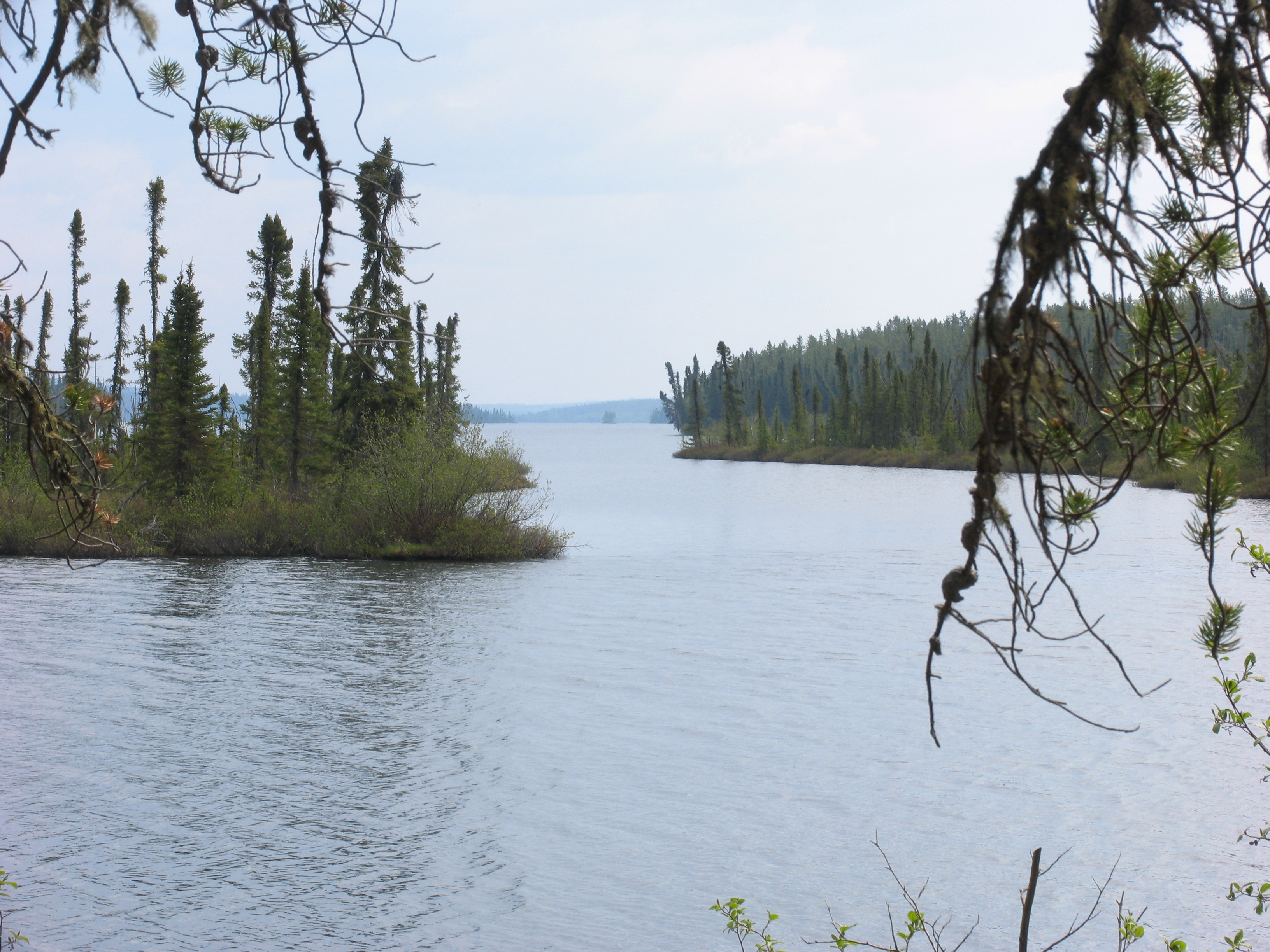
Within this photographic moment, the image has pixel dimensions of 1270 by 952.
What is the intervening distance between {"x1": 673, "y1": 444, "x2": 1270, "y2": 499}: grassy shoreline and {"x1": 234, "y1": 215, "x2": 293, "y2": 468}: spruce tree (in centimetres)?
→ 4801

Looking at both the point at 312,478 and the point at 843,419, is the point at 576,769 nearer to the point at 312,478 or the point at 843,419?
the point at 312,478

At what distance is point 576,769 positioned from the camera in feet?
50.8

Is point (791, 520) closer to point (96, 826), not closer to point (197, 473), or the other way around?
point (197, 473)

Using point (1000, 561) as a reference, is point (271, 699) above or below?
below

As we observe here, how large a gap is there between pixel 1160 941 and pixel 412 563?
29.2 m

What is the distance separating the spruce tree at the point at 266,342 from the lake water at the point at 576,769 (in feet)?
79.3

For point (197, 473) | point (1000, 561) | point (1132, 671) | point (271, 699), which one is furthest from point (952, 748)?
point (197, 473)

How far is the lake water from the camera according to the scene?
436 inches

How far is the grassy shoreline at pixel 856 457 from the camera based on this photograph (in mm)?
65312

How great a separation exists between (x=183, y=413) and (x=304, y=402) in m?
8.38

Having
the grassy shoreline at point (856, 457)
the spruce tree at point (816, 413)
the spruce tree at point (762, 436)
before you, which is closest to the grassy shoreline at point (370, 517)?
the grassy shoreline at point (856, 457)

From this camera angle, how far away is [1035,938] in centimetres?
1028

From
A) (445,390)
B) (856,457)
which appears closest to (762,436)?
(856,457)

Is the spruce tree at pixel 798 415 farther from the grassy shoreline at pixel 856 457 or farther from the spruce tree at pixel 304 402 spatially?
the spruce tree at pixel 304 402
